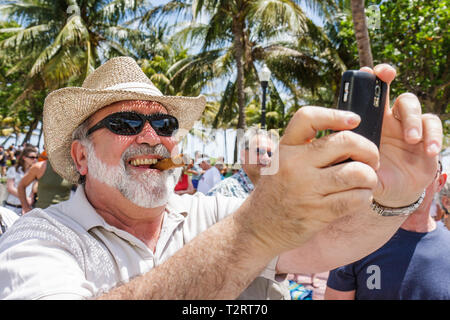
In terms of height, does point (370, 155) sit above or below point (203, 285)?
above

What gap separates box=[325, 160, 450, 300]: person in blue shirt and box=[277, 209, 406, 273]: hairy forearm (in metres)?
0.85

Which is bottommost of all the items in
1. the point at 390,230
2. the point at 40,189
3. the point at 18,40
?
the point at 40,189

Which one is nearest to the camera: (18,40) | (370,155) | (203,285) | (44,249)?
(370,155)

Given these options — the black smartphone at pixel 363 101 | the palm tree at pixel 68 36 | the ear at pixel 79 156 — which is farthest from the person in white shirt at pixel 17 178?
the palm tree at pixel 68 36

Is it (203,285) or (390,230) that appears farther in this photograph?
(390,230)

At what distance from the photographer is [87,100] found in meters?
1.95

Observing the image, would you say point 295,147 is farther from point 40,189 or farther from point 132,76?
point 40,189

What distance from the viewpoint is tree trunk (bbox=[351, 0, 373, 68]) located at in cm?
541

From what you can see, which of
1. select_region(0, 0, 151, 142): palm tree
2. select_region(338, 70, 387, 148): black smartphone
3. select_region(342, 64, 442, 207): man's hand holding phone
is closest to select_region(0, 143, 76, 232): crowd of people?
select_region(342, 64, 442, 207): man's hand holding phone

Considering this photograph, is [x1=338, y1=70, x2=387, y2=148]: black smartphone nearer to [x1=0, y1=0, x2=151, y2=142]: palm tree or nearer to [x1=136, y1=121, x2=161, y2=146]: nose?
[x1=136, y1=121, x2=161, y2=146]: nose
